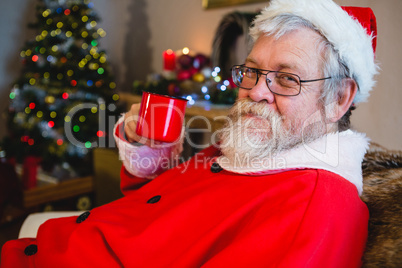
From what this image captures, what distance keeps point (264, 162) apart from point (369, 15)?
67 centimetres

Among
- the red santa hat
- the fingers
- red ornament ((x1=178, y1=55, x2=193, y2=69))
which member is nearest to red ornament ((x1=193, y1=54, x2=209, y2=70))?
red ornament ((x1=178, y1=55, x2=193, y2=69))

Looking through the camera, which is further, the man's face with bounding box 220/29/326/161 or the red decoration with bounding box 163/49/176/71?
the red decoration with bounding box 163/49/176/71

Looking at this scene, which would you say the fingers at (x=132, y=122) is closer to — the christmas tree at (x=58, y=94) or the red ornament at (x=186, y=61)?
the red ornament at (x=186, y=61)

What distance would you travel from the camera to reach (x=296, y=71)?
0.97 meters

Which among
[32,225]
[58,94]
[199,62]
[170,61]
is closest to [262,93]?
[32,225]

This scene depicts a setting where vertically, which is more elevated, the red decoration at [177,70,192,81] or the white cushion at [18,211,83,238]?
the red decoration at [177,70,192,81]

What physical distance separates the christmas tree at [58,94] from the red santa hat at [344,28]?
253 centimetres

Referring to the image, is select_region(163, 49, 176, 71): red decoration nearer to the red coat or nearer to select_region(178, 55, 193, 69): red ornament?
select_region(178, 55, 193, 69): red ornament

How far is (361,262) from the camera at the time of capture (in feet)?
2.45

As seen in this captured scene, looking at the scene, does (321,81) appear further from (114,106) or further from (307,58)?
(114,106)

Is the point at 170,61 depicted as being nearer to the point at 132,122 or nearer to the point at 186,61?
the point at 186,61

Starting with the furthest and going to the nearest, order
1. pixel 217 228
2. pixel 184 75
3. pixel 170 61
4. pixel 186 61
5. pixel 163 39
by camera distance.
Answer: pixel 163 39 → pixel 170 61 → pixel 186 61 → pixel 184 75 → pixel 217 228

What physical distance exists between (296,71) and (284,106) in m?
0.11

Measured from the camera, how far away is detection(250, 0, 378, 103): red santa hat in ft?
3.18
